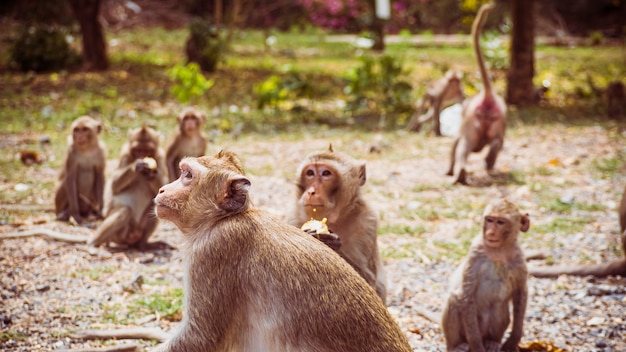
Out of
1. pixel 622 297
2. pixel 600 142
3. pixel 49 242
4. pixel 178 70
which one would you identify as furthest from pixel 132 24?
pixel 622 297

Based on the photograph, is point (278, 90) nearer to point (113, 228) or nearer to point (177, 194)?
point (113, 228)

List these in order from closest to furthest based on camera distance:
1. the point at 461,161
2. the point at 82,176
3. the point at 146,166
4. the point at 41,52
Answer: the point at 146,166
the point at 82,176
the point at 461,161
the point at 41,52

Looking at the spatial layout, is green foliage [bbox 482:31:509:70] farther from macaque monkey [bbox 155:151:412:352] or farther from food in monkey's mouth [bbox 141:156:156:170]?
macaque monkey [bbox 155:151:412:352]

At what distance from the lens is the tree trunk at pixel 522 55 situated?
1296 centimetres

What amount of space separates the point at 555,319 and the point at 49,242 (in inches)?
152

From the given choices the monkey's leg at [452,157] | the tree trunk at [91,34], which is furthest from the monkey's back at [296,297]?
the tree trunk at [91,34]

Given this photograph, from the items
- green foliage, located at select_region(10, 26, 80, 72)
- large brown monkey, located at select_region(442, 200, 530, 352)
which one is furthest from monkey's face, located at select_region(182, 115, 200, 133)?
green foliage, located at select_region(10, 26, 80, 72)

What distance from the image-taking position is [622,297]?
219 inches

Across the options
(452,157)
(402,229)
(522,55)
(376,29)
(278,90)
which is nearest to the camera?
(402,229)

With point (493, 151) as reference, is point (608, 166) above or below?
below

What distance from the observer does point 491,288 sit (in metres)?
4.78

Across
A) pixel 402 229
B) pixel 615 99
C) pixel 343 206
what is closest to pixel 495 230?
pixel 343 206

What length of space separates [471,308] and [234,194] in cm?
196

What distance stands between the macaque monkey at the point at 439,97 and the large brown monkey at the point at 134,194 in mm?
5324
